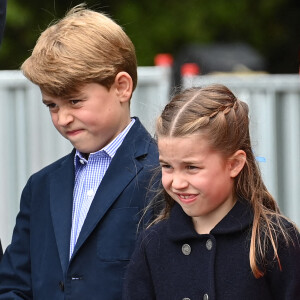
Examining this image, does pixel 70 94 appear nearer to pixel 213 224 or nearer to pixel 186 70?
pixel 213 224

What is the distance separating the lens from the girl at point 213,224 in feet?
10.7

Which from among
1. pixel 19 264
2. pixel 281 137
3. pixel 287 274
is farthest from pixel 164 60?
pixel 287 274

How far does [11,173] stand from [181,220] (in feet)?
8.61

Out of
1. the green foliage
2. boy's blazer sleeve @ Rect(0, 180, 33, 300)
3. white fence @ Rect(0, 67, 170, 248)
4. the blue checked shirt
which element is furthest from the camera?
the green foliage

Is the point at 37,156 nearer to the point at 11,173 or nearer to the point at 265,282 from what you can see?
the point at 11,173

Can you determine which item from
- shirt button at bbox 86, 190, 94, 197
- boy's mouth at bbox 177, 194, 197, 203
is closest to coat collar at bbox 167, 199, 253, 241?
boy's mouth at bbox 177, 194, 197, 203

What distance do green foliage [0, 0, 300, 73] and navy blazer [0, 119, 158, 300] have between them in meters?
9.60

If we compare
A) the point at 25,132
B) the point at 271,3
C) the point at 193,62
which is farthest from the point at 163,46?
the point at 25,132

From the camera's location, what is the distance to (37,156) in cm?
596

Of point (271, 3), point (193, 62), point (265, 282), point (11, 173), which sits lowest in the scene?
point (265, 282)

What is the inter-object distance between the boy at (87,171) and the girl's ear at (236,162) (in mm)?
420

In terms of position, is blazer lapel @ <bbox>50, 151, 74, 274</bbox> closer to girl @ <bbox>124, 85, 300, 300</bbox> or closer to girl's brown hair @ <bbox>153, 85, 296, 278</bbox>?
girl @ <bbox>124, 85, 300, 300</bbox>

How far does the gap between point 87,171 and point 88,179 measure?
0.03m

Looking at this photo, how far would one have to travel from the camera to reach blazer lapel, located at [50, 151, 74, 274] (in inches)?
146
